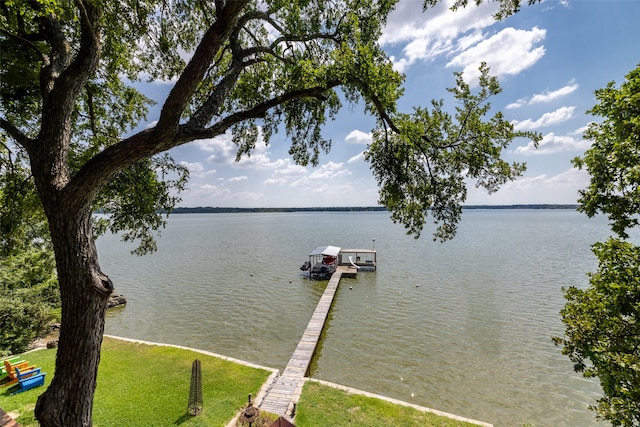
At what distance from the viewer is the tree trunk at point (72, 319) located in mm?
3590

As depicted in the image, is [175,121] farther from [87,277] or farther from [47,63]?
[47,63]

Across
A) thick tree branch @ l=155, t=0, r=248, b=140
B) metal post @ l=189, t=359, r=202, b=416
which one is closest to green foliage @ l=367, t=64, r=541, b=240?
thick tree branch @ l=155, t=0, r=248, b=140

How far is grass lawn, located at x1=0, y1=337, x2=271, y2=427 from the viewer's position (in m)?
8.66

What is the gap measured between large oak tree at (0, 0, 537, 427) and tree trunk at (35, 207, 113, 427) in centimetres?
1

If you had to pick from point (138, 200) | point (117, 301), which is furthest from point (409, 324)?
point (117, 301)

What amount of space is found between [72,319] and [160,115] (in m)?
2.68

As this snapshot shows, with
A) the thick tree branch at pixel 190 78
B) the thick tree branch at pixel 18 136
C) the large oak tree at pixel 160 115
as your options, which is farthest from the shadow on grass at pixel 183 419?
the thick tree branch at pixel 190 78

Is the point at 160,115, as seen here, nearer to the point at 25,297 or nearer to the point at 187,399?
the point at 187,399

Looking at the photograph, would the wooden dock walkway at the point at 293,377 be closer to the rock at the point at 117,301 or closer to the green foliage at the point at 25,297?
the green foliage at the point at 25,297

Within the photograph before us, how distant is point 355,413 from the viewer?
914 centimetres

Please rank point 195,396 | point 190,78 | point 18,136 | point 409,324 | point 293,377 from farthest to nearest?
1. point 409,324
2. point 293,377
3. point 195,396
4. point 18,136
5. point 190,78

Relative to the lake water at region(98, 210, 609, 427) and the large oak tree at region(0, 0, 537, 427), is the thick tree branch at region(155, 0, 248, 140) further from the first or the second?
the lake water at region(98, 210, 609, 427)

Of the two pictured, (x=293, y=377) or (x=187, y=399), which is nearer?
(x=187, y=399)

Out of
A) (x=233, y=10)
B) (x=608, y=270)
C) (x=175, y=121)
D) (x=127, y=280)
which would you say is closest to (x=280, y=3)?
(x=233, y=10)
